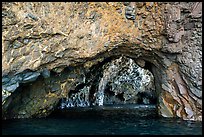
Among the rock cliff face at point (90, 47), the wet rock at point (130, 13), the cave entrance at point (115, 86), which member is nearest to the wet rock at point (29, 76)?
the rock cliff face at point (90, 47)

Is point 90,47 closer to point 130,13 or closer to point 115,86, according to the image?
point 130,13

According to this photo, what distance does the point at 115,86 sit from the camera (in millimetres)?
29359

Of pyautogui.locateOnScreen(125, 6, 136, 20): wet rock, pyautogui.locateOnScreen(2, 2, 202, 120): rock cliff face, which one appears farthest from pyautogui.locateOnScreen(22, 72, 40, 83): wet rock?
pyautogui.locateOnScreen(125, 6, 136, 20): wet rock

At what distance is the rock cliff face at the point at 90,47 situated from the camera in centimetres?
1022

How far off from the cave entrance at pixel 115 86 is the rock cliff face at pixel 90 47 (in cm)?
784

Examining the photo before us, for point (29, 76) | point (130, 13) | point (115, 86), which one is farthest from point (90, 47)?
point (115, 86)

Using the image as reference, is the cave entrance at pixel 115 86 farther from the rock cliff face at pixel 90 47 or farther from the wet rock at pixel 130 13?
the wet rock at pixel 130 13

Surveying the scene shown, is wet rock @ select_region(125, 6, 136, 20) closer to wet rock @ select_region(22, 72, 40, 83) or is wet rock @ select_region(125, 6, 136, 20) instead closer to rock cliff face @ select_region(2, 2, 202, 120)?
rock cliff face @ select_region(2, 2, 202, 120)

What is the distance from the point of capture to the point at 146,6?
1247 cm

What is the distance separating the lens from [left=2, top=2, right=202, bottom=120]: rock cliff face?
10.2 metres

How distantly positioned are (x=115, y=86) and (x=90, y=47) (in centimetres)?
1761

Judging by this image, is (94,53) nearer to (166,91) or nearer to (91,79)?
(166,91)

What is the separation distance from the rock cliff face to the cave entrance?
25.7ft

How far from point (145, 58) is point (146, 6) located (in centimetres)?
328
